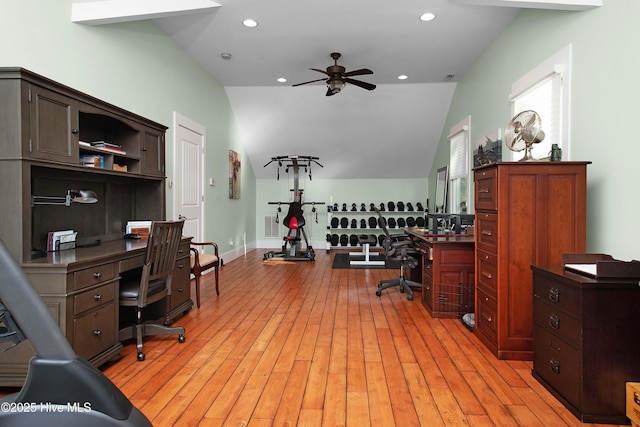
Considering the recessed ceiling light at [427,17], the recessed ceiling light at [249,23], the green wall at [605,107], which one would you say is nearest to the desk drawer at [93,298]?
the recessed ceiling light at [249,23]

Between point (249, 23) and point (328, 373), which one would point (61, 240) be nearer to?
point (328, 373)

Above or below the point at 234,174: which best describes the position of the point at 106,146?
below

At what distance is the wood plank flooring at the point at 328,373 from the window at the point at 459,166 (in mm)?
2539

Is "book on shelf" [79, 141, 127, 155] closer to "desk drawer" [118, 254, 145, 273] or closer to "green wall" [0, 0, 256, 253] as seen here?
"green wall" [0, 0, 256, 253]

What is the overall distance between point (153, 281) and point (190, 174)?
2.63 meters

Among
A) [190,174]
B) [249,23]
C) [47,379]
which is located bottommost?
[47,379]

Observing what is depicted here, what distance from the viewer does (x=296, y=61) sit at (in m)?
5.66

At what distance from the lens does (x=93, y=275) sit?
2.51 meters

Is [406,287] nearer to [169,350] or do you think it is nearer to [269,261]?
[169,350]

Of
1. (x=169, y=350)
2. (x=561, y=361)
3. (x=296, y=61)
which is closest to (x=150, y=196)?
(x=169, y=350)

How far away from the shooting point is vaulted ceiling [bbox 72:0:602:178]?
13.2ft

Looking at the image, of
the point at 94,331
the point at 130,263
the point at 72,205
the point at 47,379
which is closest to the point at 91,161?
the point at 72,205

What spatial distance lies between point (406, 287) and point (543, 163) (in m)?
2.41

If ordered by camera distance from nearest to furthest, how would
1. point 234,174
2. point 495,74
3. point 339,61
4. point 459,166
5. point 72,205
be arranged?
point 72,205
point 495,74
point 339,61
point 459,166
point 234,174
